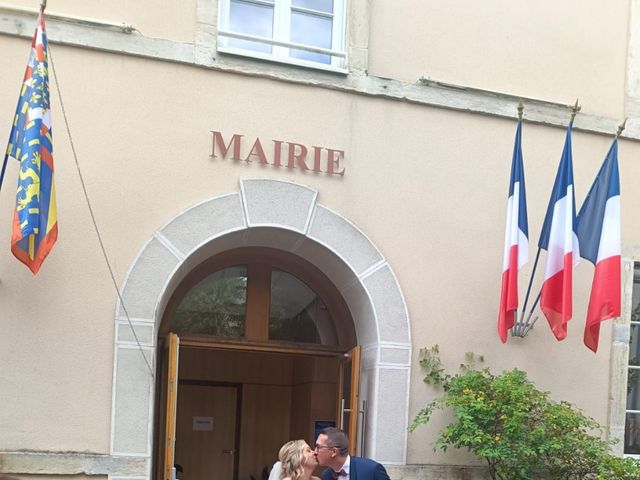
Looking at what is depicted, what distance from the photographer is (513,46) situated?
789 cm

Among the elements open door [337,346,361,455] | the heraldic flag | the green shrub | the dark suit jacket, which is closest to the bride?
the dark suit jacket

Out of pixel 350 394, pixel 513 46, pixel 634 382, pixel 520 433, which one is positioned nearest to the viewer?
pixel 520 433

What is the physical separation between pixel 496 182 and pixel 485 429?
2.17 metres

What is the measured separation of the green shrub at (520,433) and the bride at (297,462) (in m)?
1.39

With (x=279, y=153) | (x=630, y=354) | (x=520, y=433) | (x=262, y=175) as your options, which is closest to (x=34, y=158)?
(x=262, y=175)

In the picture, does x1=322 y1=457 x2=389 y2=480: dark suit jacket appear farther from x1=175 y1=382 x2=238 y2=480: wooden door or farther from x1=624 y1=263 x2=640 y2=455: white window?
x1=175 y1=382 x2=238 y2=480: wooden door

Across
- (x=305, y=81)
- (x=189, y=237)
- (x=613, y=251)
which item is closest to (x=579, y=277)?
(x=613, y=251)

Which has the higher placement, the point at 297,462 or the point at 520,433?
the point at 520,433

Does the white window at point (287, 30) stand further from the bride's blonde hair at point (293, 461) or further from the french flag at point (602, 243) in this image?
the bride's blonde hair at point (293, 461)

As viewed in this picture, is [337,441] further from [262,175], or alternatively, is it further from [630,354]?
[630,354]

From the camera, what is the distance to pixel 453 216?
750cm

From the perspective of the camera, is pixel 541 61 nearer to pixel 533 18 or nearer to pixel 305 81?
pixel 533 18

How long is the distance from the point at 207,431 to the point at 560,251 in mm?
6694

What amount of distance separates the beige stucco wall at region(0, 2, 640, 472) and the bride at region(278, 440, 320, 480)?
1.48m
